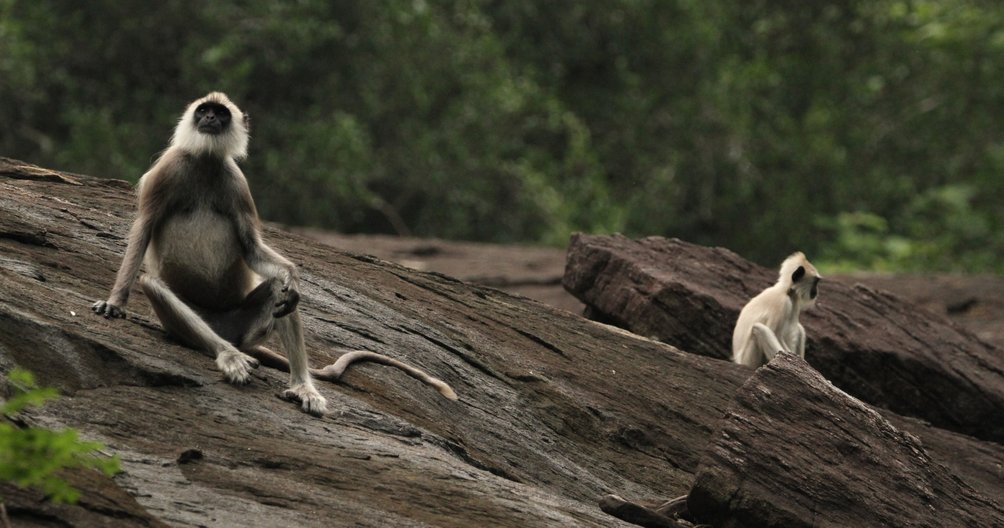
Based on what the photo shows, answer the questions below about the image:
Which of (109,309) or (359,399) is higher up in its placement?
(109,309)

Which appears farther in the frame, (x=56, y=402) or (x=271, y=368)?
(x=271, y=368)

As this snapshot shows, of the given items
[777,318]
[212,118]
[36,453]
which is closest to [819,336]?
[777,318]

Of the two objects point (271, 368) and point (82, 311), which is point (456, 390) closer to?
point (271, 368)

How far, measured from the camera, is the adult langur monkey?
819cm

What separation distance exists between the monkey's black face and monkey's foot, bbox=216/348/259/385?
4.09 feet

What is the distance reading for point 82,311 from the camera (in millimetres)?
8133

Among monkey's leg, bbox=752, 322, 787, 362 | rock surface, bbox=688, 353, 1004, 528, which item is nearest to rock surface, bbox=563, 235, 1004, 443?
monkey's leg, bbox=752, 322, 787, 362

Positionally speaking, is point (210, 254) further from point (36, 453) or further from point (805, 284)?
point (805, 284)

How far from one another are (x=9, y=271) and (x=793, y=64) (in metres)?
29.3

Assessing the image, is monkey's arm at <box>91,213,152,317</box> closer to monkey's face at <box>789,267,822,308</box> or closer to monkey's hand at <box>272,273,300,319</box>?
monkey's hand at <box>272,273,300,319</box>

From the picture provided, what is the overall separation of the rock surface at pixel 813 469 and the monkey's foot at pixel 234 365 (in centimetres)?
266

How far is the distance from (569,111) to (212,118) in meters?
25.0

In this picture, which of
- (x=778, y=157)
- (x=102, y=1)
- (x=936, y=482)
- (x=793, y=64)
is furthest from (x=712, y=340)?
(x=793, y=64)

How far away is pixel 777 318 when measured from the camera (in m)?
12.8
